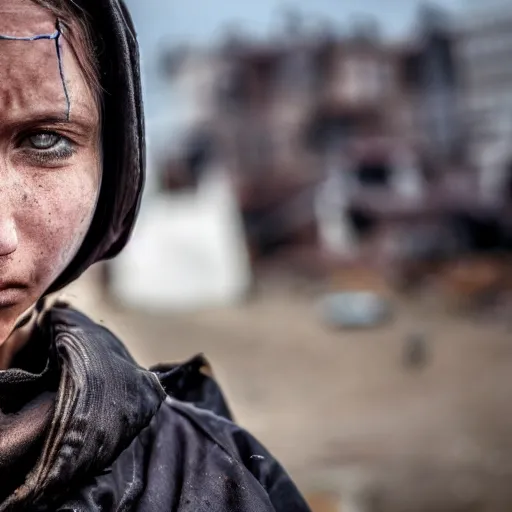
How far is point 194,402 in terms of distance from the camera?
131 centimetres

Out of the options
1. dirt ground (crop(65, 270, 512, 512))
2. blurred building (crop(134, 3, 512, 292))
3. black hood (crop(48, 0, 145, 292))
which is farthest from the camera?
blurred building (crop(134, 3, 512, 292))

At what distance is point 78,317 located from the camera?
3.83 ft

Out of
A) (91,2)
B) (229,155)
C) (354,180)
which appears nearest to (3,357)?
(91,2)

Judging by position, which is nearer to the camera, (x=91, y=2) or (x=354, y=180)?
(x=91, y=2)

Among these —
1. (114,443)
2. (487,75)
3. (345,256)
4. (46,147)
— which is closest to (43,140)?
(46,147)

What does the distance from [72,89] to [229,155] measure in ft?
72.7

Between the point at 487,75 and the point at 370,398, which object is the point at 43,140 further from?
the point at 487,75

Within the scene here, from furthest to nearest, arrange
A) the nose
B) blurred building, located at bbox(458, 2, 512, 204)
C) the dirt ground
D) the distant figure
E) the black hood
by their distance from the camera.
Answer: blurred building, located at bbox(458, 2, 512, 204)
the distant figure
the dirt ground
the black hood
the nose

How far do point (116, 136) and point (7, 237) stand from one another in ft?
0.94

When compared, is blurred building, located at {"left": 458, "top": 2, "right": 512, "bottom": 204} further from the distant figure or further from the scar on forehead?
the scar on forehead

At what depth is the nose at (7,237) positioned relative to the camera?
2.93 ft

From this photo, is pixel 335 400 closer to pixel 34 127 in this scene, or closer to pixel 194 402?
pixel 194 402

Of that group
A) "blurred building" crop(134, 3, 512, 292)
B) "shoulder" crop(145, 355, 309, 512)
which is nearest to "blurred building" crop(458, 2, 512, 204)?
"blurred building" crop(134, 3, 512, 292)

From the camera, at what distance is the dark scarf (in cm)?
91
